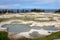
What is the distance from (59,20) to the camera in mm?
6902

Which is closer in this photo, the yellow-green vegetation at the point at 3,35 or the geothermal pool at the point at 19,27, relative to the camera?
the yellow-green vegetation at the point at 3,35

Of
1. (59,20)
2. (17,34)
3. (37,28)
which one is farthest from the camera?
(59,20)

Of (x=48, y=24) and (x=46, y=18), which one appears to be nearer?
(x=48, y=24)

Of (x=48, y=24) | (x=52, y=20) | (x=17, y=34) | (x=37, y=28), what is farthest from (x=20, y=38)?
(x=52, y=20)

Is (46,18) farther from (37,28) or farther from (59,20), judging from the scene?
(37,28)

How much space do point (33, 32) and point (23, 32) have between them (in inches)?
11.3

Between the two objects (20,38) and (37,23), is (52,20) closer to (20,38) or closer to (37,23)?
(37,23)

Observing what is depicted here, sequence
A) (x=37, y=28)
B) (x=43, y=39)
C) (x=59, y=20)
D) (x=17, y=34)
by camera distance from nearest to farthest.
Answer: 1. (x=43, y=39)
2. (x=17, y=34)
3. (x=37, y=28)
4. (x=59, y=20)

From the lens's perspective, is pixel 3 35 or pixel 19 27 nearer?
pixel 3 35

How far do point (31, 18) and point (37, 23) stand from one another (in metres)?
0.46

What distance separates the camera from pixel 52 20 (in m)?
6.92

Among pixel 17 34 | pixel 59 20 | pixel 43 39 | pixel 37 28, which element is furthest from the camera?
pixel 59 20

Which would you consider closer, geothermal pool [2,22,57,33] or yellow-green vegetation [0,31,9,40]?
yellow-green vegetation [0,31,9,40]

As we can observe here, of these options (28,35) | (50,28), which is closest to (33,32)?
(28,35)
